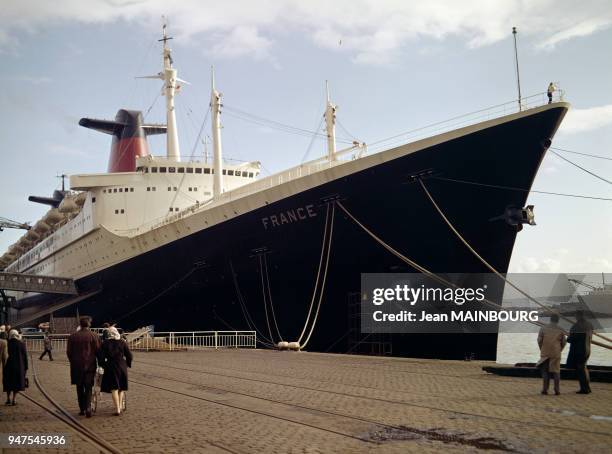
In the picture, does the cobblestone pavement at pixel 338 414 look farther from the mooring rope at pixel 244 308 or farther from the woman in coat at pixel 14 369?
the mooring rope at pixel 244 308

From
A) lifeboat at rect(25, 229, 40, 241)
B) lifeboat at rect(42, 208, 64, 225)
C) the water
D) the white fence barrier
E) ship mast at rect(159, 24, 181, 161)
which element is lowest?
the water

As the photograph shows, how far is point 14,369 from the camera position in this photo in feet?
29.7

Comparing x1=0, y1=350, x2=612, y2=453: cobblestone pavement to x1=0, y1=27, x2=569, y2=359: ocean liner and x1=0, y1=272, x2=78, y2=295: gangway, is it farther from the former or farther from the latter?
x1=0, y1=272, x2=78, y2=295: gangway

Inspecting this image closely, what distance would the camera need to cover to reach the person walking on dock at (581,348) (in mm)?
9273

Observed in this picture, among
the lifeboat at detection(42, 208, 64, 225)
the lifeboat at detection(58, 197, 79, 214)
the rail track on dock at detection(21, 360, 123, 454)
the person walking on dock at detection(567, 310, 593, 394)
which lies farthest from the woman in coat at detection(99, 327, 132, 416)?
the lifeboat at detection(42, 208, 64, 225)

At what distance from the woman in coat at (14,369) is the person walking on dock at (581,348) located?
314 inches

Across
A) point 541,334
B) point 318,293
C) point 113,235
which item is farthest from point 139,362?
point 113,235

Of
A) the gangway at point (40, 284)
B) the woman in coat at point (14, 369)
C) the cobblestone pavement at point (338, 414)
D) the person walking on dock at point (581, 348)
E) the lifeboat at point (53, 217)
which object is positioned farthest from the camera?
the lifeboat at point (53, 217)

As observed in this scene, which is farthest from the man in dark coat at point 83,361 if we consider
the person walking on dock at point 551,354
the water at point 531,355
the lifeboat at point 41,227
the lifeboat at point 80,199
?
the lifeboat at point 41,227

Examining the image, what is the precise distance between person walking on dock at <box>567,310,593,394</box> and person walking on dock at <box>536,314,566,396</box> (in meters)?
0.20

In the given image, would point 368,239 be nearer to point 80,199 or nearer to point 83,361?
point 83,361

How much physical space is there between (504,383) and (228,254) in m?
14.8

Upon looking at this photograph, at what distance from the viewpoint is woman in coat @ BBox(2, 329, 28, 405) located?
29.6ft

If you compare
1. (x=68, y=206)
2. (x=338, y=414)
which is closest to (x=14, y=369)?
(x=338, y=414)
